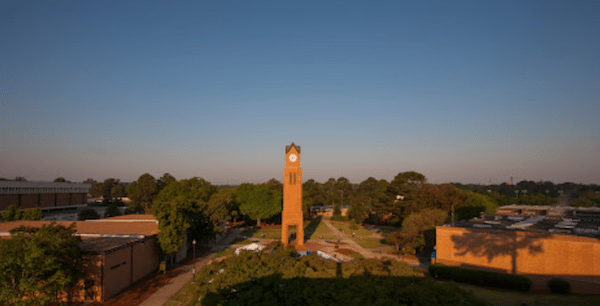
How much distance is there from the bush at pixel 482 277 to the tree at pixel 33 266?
26.1 metres

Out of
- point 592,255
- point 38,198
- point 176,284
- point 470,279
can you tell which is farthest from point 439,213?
point 38,198

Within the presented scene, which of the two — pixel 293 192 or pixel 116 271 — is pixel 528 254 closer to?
pixel 293 192

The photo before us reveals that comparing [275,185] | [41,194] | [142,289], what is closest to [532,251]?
[142,289]

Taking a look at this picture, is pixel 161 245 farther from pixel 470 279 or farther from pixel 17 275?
pixel 470 279

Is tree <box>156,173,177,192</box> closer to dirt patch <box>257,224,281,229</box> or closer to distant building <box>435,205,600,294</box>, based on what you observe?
dirt patch <box>257,224,281,229</box>

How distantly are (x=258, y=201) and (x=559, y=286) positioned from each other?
132 ft

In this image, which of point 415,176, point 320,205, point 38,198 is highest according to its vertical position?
point 415,176

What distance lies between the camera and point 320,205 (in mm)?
93125

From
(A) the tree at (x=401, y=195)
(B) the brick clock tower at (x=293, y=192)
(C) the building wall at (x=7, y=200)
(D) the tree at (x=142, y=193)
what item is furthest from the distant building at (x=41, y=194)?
(A) the tree at (x=401, y=195)

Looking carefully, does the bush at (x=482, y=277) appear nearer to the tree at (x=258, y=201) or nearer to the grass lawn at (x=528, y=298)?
the grass lawn at (x=528, y=298)

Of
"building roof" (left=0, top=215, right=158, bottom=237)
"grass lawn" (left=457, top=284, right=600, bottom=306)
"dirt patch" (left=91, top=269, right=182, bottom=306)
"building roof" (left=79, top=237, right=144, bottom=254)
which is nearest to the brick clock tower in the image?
"dirt patch" (left=91, top=269, right=182, bottom=306)

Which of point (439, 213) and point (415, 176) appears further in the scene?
point (415, 176)

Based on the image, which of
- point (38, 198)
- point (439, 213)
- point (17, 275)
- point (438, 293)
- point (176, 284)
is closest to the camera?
point (438, 293)

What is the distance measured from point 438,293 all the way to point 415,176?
4886 cm
